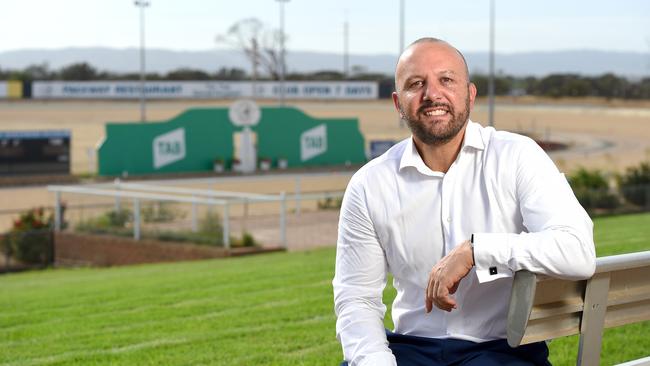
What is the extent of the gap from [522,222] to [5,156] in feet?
122

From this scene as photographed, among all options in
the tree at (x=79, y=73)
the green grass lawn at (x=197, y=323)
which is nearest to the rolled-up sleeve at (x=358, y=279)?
the green grass lawn at (x=197, y=323)

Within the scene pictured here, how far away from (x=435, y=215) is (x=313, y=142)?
140 feet

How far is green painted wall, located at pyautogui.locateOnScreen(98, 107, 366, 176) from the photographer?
135 ft

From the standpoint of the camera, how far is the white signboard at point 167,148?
4219 cm

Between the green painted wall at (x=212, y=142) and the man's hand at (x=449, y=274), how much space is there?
123ft

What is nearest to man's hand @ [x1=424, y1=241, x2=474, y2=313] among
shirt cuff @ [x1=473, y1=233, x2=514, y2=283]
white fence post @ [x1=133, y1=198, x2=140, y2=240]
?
shirt cuff @ [x1=473, y1=233, x2=514, y2=283]

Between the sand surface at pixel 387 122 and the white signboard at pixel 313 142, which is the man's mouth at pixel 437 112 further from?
the white signboard at pixel 313 142

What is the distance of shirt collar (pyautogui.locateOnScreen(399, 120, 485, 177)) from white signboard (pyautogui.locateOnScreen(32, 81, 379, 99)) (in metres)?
85.4

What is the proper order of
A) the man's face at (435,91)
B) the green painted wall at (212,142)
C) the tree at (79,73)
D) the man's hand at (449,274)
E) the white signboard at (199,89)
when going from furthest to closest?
the tree at (79,73) < the white signboard at (199,89) < the green painted wall at (212,142) < the man's face at (435,91) < the man's hand at (449,274)

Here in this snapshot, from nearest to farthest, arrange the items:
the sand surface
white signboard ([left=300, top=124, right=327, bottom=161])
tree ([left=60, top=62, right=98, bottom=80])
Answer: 1. white signboard ([left=300, top=124, right=327, bottom=161])
2. the sand surface
3. tree ([left=60, top=62, right=98, bottom=80])

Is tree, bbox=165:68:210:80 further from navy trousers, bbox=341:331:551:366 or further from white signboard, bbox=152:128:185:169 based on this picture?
navy trousers, bbox=341:331:551:366

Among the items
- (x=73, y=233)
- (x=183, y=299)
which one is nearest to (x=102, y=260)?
(x=73, y=233)

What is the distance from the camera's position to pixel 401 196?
3.80m

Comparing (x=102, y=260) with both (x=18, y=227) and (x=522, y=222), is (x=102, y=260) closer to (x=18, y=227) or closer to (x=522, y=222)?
(x=18, y=227)
